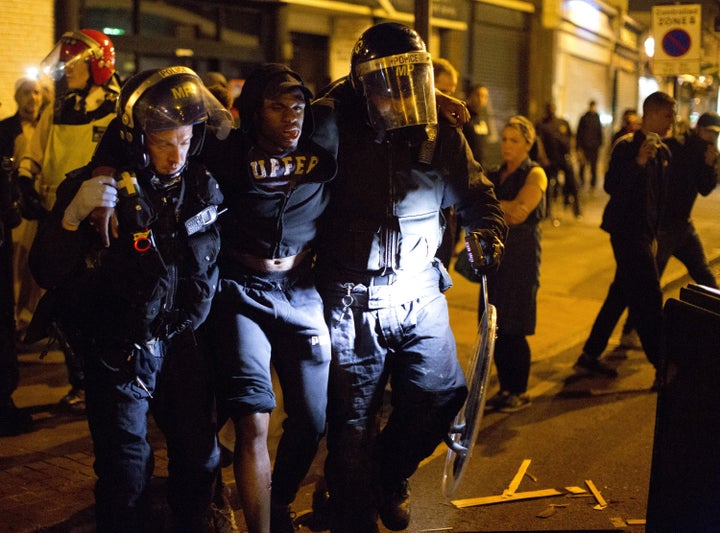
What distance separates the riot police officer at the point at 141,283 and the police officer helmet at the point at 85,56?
238cm

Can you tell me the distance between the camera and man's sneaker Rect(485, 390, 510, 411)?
6.36 metres

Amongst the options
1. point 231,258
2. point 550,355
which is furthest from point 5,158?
point 550,355

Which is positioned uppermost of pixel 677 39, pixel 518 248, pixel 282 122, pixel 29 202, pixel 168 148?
pixel 677 39

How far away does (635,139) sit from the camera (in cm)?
693

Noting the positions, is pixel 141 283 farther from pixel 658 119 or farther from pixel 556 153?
pixel 556 153

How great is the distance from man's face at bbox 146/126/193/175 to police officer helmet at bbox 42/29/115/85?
8.23 ft

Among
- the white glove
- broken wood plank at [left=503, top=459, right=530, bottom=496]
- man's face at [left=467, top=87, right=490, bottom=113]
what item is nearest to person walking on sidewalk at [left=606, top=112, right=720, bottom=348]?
man's face at [left=467, top=87, right=490, bottom=113]

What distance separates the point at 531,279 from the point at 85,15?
6.80 meters

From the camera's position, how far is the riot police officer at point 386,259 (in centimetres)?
397

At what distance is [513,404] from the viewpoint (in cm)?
636

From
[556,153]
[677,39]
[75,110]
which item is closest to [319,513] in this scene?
[75,110]

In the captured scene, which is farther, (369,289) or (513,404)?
(513,404)

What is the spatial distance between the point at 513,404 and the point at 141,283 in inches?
139

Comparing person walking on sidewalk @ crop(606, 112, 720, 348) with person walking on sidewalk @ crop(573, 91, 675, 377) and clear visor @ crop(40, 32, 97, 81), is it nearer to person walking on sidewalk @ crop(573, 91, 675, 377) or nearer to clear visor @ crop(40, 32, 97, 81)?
person walking on sidewalk @ crop(573, 91, 675, 377)
